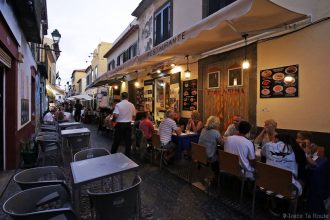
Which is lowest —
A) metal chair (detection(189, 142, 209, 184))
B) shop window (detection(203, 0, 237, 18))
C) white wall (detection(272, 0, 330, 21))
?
metal chair (detection(189, 142, 209, 184))

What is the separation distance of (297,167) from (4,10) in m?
6.00

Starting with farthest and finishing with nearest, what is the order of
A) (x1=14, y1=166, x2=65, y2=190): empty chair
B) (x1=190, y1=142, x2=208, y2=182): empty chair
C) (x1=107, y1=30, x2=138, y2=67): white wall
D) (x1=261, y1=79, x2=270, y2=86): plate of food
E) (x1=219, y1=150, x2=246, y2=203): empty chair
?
(x1=107, y1=30, x2=138, y2=67): white wall < (x1=261, y1=79, x2=270, y2=86): plate of food < (x1=190, y1=142, x2=208, y2=182): empty chair < (x1=219, y1=150, x2=246, y2=203): empty chair < (x1=14, y1=166, x2=65, y2=190): empty chair

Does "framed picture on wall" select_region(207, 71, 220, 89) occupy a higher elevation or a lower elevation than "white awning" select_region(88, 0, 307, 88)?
lower

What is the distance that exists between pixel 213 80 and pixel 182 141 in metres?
2.75

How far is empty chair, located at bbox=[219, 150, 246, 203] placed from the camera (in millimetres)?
4227

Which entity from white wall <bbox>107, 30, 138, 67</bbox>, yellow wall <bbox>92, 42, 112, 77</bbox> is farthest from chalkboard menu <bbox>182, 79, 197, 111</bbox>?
yellow wall <bbox>92, 42, 112, 77</bbox>

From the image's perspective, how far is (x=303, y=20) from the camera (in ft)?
18.1

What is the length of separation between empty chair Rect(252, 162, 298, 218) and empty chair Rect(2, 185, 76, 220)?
8.30 ft

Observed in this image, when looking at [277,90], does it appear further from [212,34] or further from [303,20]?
[212,34]

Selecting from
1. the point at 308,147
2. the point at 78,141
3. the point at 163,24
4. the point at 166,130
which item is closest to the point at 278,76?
the point at 308,147

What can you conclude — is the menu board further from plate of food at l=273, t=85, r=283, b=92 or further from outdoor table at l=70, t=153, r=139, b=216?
outdoor table at l=70, t=153, r=139, b=216

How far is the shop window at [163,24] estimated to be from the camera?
1196 cm

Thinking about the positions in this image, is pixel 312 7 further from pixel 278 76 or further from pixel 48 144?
pixel 48 144

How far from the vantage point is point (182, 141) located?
6.82 m
